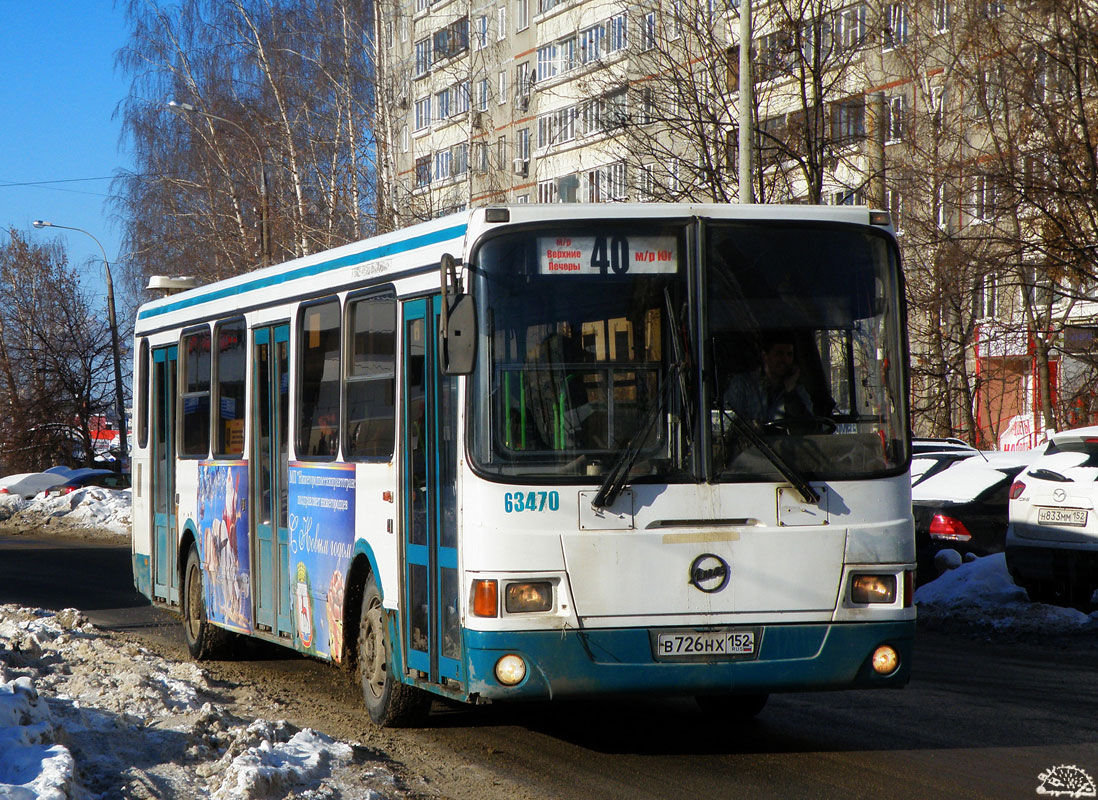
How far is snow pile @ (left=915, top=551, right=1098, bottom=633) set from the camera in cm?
1329

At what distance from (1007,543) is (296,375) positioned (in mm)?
7590

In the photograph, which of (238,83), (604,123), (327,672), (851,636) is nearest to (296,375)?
(327,672)

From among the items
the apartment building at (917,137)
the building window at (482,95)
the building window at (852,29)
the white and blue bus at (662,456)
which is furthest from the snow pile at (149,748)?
the building window at (482,95)

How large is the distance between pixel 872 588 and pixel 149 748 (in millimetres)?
3613

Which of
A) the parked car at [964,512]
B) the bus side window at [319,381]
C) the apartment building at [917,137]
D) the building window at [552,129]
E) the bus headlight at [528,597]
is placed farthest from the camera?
the building window at [552,129]

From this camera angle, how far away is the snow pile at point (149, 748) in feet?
19.7

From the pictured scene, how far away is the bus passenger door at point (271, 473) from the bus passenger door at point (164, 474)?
2.32 meters

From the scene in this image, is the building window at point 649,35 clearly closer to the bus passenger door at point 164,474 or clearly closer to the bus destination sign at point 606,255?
the bus passenger door at point 164,474

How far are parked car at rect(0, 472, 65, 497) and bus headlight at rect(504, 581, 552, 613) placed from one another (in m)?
37.4

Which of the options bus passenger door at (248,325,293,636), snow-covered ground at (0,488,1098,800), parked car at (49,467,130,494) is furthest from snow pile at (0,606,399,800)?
parked car at (49,467,130,494)

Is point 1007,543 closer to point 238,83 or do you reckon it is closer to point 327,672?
point 327,672

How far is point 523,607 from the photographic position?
6.92 m

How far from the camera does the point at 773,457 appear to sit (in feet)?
23.2

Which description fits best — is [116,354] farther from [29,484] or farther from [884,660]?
[884,660]
